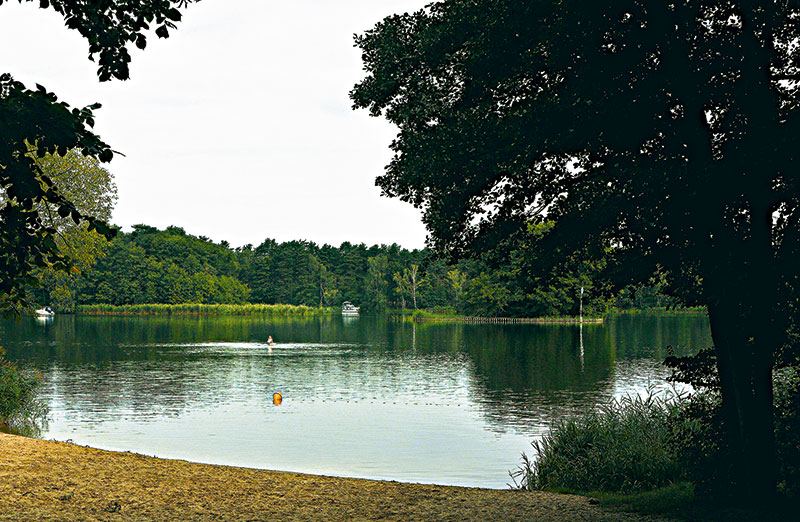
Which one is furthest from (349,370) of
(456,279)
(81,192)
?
(456,279)

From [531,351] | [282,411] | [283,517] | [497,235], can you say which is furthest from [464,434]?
[531,351]

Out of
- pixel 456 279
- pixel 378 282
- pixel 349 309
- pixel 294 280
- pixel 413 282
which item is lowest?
pixel 349 309

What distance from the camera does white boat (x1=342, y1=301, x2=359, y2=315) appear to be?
16238 centimetres

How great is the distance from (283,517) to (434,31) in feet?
22.5

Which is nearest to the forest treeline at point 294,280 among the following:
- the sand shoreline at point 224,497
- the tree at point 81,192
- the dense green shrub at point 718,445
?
the tree at point 81,192

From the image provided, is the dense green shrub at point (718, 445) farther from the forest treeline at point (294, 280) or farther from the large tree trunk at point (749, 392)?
the forest treeline at point (294, 280)

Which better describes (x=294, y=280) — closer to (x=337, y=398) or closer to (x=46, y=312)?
(x=46, y=312)

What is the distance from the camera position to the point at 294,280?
565 ft

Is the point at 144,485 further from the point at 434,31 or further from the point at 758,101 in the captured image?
the point at 758,101

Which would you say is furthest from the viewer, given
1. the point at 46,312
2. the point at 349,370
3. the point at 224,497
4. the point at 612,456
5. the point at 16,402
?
the point at 46,312

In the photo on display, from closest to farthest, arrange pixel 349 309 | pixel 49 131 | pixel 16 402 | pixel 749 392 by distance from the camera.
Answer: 1. pixel 49 131
2. pixel 749 392
3. pixel 16 402
4. pixel 349 309

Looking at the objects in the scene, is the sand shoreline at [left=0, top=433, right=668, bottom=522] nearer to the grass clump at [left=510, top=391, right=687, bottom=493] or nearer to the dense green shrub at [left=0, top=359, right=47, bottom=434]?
the grass clump at [left=510, top=391, right=687, bottom=493]

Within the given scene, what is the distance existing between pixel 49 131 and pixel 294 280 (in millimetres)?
166647

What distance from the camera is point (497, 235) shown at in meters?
12.3
